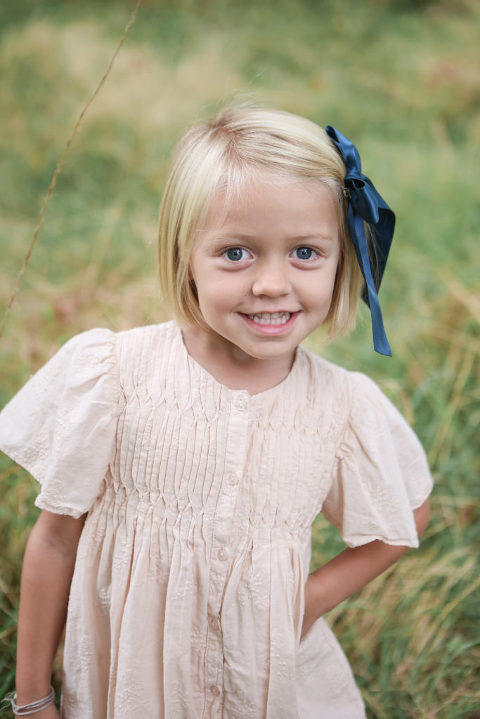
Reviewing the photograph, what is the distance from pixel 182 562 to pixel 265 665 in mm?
263

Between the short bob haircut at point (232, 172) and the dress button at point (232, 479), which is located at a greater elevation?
the short bob haircut at point (232, 172)

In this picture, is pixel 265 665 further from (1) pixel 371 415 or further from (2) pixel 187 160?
(2) pixel 187 160

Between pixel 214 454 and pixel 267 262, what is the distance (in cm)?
37

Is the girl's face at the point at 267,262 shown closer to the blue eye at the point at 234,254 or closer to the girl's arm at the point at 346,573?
the blue eye at the point at 234,254

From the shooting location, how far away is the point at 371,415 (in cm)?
143

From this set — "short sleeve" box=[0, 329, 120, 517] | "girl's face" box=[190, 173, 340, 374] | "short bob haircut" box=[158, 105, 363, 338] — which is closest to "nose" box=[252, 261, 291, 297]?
"girl's face" box=[190, 173, 340, 374]

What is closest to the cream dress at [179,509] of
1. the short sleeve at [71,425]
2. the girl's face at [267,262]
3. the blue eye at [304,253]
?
the short sleeve at [71,425]

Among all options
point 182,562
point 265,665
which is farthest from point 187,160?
point 265,665

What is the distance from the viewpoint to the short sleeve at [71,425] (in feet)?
4.19

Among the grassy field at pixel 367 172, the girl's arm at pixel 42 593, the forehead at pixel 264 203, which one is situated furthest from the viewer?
the grassy field at pixel 367 172

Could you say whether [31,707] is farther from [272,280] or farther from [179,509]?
[272,280]

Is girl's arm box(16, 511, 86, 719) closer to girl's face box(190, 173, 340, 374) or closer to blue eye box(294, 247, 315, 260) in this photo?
girl's face box(190, 173, 340, 374)

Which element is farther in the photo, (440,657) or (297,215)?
(440,657)

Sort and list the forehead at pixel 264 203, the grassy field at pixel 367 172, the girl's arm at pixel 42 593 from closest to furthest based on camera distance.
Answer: the forehead at pixel 264 203
the girl's arm at pixel 42 593
the grassy field at pixel 367 172
